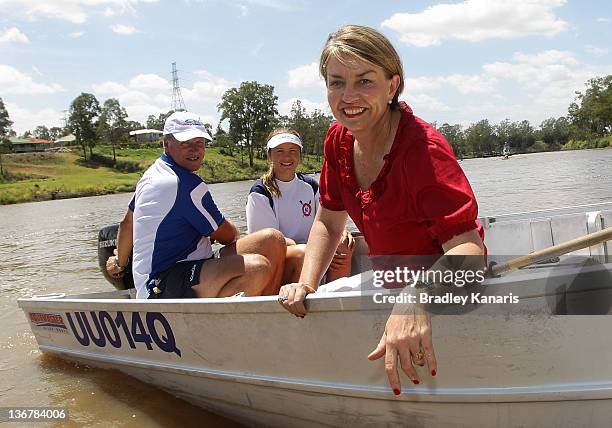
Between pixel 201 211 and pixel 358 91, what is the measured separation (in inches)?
70.6

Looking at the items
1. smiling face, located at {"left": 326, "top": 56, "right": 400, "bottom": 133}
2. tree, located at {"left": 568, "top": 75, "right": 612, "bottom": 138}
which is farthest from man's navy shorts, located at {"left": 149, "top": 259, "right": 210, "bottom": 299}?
tree, located at {"left": 568, "top": 75, "right": 612, "bottom": 138}

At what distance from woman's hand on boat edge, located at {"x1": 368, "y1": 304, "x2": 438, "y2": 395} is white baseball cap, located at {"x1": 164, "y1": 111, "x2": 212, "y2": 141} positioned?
7.52 feet

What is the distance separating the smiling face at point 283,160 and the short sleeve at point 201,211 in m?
1.12

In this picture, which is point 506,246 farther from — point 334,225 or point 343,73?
point 343,73

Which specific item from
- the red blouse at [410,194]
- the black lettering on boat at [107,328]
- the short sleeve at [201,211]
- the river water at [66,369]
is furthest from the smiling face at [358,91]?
the black lettering on boat at [107,328]

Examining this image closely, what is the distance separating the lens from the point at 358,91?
6.52ft

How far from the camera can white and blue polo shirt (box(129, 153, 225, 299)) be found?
345 centimetres

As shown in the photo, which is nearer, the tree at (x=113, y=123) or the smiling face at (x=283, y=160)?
the smiling face at (x=283, y=160)

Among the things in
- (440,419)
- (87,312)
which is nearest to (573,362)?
(440,419)

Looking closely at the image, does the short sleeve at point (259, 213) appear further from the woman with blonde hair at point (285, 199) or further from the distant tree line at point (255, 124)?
the distant tree line at point (255, 124)

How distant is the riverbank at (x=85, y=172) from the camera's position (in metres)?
44.0

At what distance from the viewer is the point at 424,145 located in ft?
6.21

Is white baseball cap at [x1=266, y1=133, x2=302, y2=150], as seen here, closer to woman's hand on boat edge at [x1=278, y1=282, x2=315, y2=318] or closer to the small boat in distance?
the small boat in distance

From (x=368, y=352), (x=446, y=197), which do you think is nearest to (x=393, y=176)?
(x=446, y=197)
